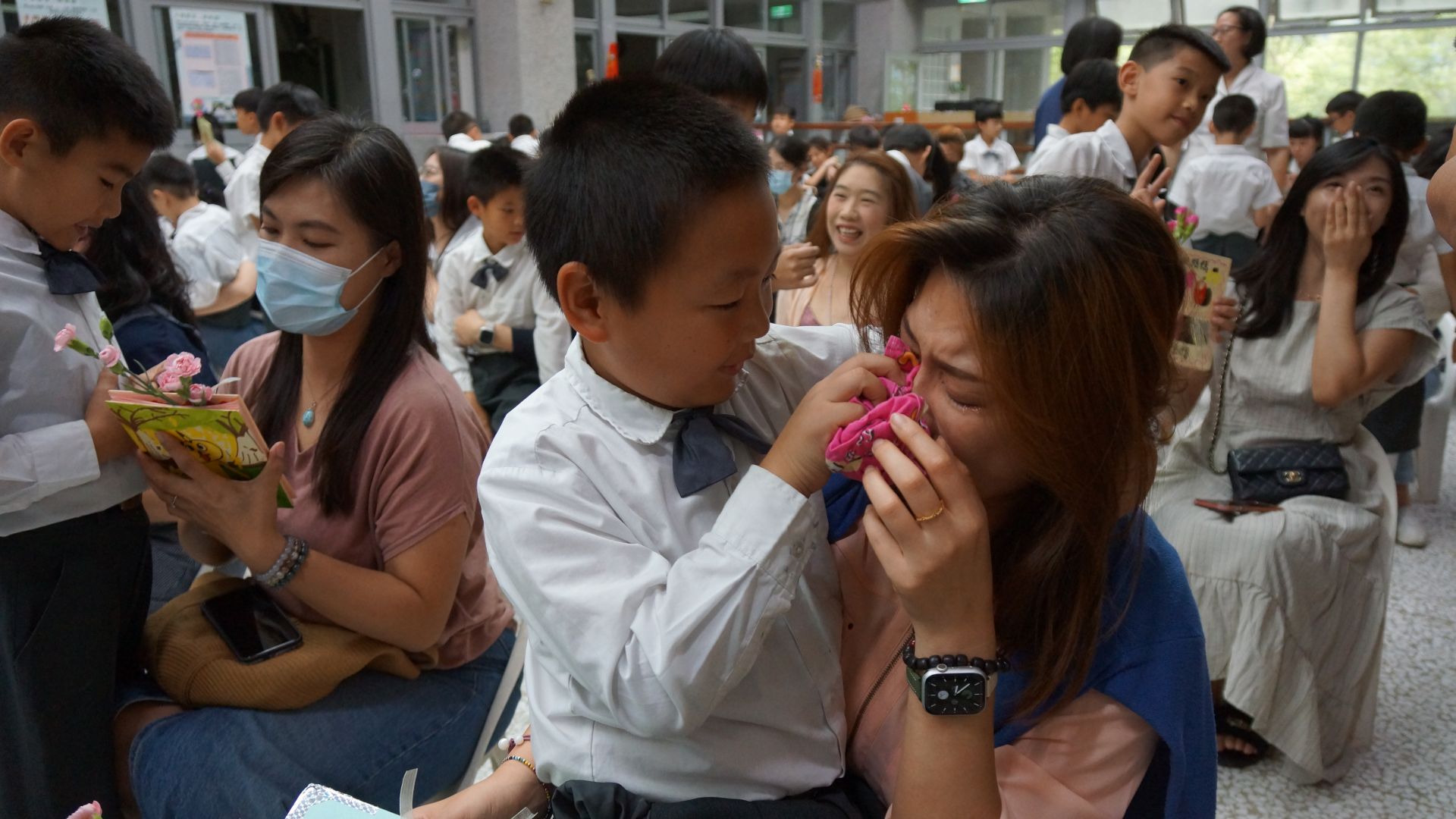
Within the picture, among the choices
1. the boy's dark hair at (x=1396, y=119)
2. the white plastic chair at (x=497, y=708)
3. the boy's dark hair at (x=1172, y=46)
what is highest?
the boy's dark hair at (x=1172, y=46)

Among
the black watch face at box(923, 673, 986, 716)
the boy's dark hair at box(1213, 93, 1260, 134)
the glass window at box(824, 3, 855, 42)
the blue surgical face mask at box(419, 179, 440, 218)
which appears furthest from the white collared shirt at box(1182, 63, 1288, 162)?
the glass window at box(824, 3, 855, 42)

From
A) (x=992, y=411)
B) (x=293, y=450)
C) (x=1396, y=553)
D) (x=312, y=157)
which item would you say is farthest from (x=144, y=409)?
(x=1396, y=553)

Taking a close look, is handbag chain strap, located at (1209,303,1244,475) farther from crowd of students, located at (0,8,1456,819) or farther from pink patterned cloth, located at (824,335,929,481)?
pink patterned cloth, located at (824,335,929,481)

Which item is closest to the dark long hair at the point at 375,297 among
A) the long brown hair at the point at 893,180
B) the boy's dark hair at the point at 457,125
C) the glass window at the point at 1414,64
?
the long brown hair at the point at 893,180

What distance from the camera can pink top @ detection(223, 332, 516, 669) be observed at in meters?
1.56

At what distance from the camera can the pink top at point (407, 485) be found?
1562mm

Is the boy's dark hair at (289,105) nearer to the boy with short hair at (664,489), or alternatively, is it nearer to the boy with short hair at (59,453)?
the boy with short hair at (59,453)

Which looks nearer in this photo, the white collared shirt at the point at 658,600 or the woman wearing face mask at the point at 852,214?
the white collared shirt at the point at 658,600

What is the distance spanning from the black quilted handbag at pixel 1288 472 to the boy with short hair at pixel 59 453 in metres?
2.60

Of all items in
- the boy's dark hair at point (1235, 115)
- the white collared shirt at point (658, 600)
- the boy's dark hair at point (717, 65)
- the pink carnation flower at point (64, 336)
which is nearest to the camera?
the white collared shirt at point (658, 600)

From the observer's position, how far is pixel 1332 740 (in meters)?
2.46

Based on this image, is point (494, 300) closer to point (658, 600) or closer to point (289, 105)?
point (289, 105)

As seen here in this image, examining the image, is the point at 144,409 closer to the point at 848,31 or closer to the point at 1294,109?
the point at 1294,109

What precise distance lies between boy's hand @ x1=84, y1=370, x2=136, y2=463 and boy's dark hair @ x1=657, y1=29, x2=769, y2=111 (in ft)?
4.99
